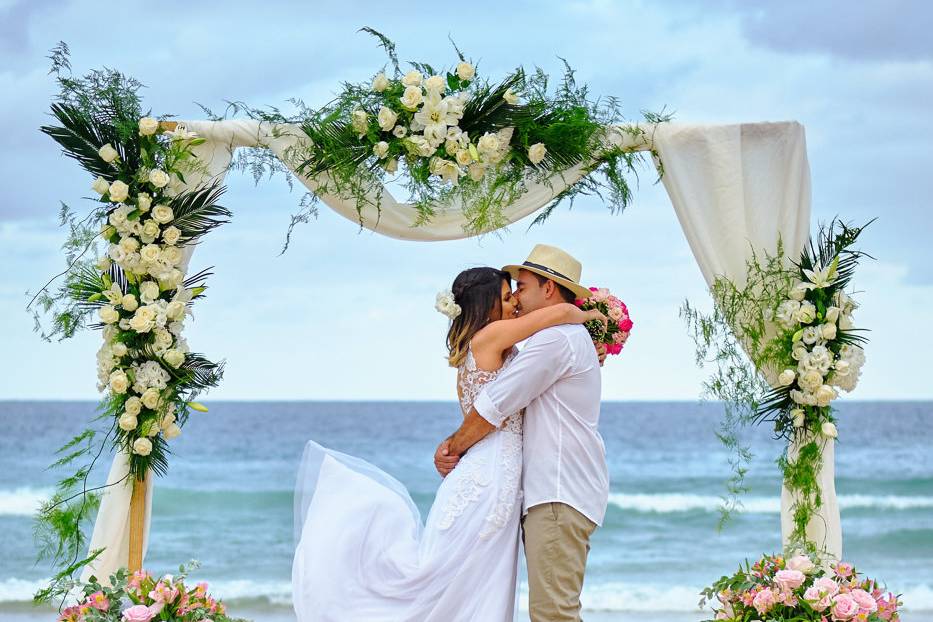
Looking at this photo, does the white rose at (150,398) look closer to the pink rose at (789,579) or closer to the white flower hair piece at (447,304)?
the white flower hair piece at (447,304)

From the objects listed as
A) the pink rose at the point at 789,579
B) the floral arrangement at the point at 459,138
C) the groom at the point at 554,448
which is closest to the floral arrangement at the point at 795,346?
the pink rose at the point at 789,579

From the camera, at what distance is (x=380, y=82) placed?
190 inches

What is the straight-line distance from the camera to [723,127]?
16.4 ft

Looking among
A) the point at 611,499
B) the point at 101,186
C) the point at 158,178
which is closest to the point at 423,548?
the point at 158,178

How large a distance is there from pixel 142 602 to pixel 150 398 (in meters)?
0.91

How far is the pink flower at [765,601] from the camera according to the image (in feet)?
14.9

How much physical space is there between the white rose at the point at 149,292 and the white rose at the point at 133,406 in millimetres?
449

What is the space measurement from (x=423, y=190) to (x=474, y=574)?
178 centimetres

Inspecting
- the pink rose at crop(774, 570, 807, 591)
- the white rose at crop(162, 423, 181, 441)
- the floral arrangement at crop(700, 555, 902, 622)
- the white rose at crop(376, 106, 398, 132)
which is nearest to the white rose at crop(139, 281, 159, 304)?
the white rose at crop(162, 423, 181, 441)

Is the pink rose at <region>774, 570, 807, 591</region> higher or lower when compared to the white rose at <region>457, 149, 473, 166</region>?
lower

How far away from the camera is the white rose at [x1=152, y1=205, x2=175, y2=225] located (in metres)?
4.94

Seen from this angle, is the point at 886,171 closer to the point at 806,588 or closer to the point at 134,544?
the point at 806,588

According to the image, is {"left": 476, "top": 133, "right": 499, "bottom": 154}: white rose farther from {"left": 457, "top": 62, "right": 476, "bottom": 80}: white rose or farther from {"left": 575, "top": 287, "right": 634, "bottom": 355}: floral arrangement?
{"left": 575, "top": 287, "right": 634, "bottom": 355}: floral arrangement

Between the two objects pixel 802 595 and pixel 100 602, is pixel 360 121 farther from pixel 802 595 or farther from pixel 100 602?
pixel 802 595
